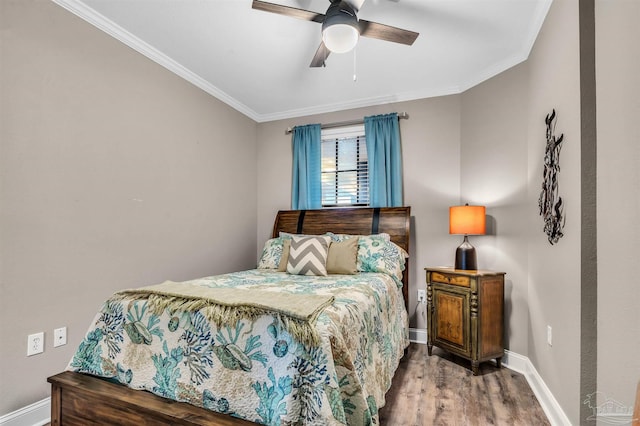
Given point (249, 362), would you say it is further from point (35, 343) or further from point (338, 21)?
point (338, 21)

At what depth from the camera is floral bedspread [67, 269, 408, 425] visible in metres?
1.20

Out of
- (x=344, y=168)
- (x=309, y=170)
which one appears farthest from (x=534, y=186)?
(x=309, y=170)

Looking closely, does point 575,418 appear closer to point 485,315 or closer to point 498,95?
point 485,315

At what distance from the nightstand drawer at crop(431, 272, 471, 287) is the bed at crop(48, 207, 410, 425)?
3.24 feet

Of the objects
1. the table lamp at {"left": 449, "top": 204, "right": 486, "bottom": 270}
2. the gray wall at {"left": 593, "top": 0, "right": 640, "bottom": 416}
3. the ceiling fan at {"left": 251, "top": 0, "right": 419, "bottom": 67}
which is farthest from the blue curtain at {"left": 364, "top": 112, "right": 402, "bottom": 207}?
the gray wall at {"left": 593, "top": 0, "right": 640, "bottom": 416}

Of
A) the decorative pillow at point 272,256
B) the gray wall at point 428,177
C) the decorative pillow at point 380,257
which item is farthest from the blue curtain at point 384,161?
the decorative pillow at point 272,256

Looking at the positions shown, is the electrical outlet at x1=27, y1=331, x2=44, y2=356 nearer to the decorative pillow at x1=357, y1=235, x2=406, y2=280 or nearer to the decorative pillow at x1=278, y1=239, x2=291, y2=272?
the decorative pillow at x1=278, y1=239, x2=291, y2=272

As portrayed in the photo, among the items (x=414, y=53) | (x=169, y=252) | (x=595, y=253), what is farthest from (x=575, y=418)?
(x=169, y=252)

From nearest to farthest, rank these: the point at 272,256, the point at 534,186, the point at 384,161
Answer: the point at 534,186
the point at 272,256
the point at 384,161

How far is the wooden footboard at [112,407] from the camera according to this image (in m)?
1.30

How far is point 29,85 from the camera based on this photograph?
1.90m

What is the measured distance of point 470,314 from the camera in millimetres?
2529

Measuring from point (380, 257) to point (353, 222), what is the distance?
2.32 feet

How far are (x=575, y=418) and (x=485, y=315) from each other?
990 millimetres
